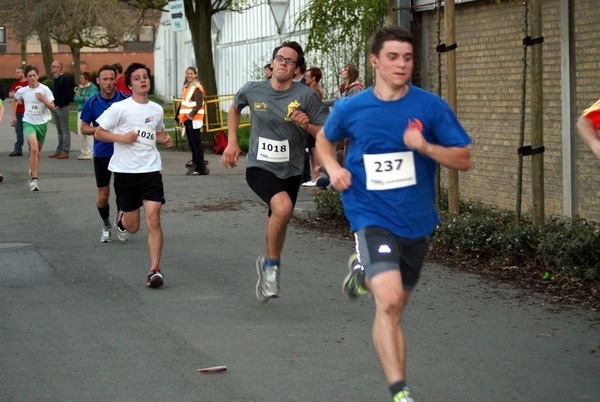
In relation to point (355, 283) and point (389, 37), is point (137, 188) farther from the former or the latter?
point (389, 37)

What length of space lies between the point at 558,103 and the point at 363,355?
220 inches

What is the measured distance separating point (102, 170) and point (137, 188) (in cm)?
199

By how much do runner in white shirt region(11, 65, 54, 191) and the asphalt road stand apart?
506 cm

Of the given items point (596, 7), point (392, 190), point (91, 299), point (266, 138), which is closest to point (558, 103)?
point (596, 7)

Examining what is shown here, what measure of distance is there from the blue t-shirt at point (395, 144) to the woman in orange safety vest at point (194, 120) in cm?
1263

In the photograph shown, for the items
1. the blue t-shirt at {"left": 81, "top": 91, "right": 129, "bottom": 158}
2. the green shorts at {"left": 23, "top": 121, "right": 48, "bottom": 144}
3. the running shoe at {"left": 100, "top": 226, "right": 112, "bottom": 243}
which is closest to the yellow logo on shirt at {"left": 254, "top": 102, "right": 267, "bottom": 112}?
the blue t-shirt at {"left": 81, "top": 91, "right": 129, "bottom": 158}

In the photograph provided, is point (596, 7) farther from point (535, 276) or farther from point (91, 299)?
point (91, 299)

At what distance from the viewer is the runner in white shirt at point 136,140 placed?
28.6 ft

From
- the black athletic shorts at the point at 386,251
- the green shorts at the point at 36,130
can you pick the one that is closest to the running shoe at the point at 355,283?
the black athletic shorts at the point at 386,251

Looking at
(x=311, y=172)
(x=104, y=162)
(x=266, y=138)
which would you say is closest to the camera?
(x=266, y=138)

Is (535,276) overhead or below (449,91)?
below

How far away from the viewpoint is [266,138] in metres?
7.73

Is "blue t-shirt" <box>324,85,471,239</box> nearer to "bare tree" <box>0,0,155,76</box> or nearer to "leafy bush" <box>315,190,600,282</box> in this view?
"leafy bush" <box>315,190,600,282</box>

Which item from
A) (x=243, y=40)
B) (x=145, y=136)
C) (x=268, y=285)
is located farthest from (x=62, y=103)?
(x=243, y=40)
